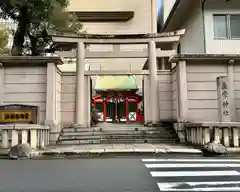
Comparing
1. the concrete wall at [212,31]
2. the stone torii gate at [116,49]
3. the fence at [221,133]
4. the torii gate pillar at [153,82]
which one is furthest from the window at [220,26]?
the fence at [221,133]

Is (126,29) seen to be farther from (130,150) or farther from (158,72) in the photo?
(130,150)

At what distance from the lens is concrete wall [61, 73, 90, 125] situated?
49.9ft

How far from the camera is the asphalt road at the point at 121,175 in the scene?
575 centimetres

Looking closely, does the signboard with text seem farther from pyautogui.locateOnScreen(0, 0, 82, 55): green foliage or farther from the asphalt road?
the asphalt road

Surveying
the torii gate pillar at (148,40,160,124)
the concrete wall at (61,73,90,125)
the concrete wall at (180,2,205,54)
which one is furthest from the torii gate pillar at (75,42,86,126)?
the concrete wall at (180,2,205,54)

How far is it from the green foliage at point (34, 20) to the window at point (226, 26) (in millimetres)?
8693

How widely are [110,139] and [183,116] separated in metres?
3.48

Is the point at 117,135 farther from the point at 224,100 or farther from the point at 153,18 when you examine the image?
the point at 153,18

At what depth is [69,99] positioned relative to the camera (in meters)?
15.3

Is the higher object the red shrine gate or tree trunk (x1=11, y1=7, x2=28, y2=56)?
tree trunk (x1=11, y1=7, x2=28, y2=56)

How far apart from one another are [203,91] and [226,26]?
6516 mm

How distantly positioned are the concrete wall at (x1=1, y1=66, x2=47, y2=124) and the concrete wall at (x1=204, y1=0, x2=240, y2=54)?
33.5ft

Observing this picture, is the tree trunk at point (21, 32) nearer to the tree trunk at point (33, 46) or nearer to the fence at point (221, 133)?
the tree trunk at point (33, 46)

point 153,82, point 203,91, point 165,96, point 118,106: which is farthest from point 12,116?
point 118,106
